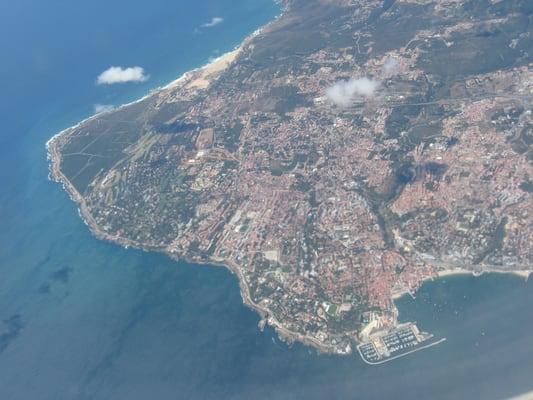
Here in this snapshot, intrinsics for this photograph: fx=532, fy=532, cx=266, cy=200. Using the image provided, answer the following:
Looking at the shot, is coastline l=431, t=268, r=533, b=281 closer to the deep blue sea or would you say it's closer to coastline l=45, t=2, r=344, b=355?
the deep blue sea

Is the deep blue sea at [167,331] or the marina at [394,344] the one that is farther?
the marina at [394,344]

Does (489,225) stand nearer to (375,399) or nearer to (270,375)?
(375,399)

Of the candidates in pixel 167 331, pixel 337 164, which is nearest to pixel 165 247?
pixel 167 331

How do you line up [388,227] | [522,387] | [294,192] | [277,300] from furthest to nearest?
1. [294,192]
2. [388,227]
3. [277,300]
4. [522,387]

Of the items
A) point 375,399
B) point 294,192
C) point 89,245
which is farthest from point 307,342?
point 89,245

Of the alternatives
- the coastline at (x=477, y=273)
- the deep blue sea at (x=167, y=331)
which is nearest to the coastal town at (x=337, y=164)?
the coastline at (x=477, y=273)

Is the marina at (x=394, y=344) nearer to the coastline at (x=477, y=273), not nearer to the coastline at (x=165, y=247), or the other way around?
the coastline at (x=165, y=247)
